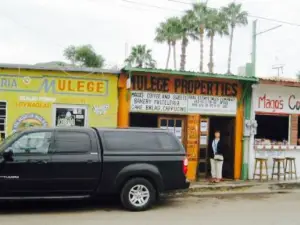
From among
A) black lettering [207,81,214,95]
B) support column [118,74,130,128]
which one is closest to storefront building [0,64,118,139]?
support column [118,74,130,128]

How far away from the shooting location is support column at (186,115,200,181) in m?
14.2

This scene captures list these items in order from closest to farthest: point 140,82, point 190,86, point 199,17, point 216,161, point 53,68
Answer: point 53,68 → point 140,82 → point 216,161 → point 190,86 → point 199,17

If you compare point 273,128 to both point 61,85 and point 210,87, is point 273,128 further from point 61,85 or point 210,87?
point 61,85

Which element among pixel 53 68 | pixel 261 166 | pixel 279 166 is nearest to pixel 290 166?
pixel 279 166

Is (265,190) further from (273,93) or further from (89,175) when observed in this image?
(89,175)

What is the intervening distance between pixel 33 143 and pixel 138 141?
2.21 metres

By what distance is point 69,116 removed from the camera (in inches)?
512

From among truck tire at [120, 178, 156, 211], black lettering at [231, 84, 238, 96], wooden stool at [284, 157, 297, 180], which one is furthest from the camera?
wooden stool at [284, 157, 297, 180]

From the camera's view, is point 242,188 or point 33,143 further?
point 242,188

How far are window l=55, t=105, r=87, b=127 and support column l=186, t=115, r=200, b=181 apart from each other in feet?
11.0

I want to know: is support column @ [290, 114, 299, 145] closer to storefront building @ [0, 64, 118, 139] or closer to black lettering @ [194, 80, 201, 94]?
black lettering @ [194, 80, 201, 94]

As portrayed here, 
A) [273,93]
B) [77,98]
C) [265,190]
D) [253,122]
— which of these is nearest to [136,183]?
Result: [77,98]

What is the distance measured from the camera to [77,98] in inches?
512

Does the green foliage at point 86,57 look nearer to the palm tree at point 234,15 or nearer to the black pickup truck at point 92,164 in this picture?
the palm tree at point 234,15
